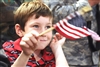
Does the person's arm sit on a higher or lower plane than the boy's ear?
lower

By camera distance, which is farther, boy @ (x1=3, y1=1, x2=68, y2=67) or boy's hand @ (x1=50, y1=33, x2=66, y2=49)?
boy's hand @ (x1=50, y1=33, x2=66, y2=49)

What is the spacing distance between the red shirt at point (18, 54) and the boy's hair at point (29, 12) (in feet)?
0.35

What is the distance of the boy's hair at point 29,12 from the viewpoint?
5.04ft

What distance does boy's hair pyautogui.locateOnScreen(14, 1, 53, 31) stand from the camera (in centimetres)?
154

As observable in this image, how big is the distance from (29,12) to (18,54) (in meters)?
0.22

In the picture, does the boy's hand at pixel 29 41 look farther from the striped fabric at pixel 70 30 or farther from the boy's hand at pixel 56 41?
the boy's hand at pixel 56 41

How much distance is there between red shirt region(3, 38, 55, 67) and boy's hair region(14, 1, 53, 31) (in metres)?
0.11

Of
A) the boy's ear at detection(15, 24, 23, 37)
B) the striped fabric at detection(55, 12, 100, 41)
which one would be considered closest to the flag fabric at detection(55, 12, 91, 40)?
the striped fabric at detection(55, 12, 100, 41)

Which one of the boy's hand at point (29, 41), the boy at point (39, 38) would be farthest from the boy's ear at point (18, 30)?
the boy's hand at point (29, 41)

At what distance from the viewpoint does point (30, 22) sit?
1512mm

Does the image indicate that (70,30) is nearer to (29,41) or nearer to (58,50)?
(58,50)

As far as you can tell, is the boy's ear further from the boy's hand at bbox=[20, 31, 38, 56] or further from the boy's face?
the boy's hand at bbox=[20, 31, 38, 56]

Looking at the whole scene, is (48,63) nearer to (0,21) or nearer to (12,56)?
(12,56)

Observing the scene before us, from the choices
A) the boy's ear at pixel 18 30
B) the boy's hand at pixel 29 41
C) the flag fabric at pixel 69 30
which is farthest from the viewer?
the boy's ear at pixel 18 30
